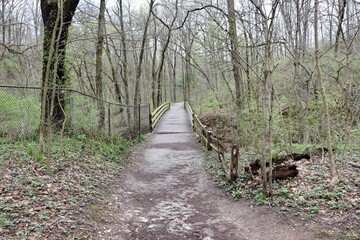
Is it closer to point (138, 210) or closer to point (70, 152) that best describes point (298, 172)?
point (138, 210)

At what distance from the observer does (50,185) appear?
208 inches

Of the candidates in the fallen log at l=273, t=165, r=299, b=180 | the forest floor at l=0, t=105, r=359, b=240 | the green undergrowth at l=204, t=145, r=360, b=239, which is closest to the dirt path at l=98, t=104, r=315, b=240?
the forest floor at l=0, t=105, r=359, b=240

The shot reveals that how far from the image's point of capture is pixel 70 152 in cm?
763

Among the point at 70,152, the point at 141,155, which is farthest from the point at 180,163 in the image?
the point at 70,152

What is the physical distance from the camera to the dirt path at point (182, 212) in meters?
4.39

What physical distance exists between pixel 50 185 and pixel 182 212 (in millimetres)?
2445

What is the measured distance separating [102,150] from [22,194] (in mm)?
4426

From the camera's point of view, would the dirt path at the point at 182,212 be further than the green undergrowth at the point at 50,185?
Yes

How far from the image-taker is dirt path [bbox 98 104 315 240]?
4.39 metres

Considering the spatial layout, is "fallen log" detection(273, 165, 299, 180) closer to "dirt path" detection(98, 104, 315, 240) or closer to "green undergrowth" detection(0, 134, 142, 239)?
"dirt path" detection(98, 104, 315, 240)

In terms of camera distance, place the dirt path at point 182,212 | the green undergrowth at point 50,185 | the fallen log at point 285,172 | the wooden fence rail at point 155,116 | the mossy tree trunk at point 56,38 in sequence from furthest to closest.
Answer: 1. the wooden fence rail at point 155,116
2. the mossy tree trunk at point 56,38
3. the fallen log at point 285,172
4. the dirt path at point 182,212
5. the green undergrowth at point 50,185

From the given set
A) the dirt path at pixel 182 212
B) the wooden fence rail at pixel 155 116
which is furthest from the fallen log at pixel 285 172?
the wooden fence rail at pixel 155 116

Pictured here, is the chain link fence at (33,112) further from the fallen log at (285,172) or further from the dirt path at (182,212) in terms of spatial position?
the fallen log at (285,172)

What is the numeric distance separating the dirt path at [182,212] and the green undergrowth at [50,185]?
0.47 metres
